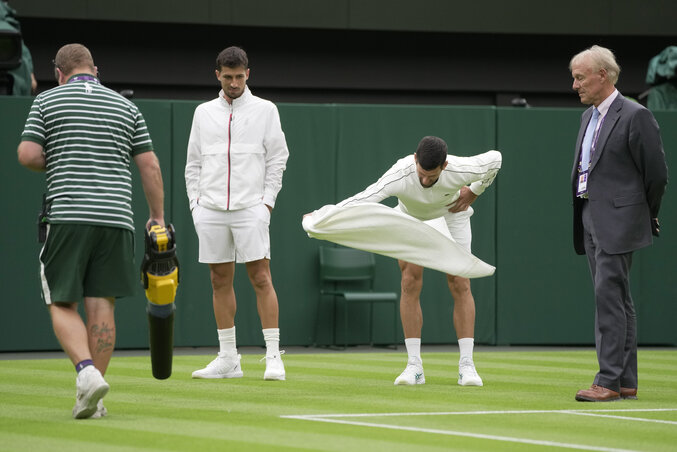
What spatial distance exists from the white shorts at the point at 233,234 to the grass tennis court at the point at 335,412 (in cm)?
96

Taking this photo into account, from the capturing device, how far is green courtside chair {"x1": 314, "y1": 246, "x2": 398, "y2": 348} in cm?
1239

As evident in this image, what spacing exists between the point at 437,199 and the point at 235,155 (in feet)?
5.46

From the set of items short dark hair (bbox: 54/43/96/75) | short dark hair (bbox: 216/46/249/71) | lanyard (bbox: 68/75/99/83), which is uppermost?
short dark hair (bbox: 216/46/249/71)

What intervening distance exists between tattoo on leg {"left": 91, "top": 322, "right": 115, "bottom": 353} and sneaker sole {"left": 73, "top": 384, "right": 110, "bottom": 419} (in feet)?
1.27

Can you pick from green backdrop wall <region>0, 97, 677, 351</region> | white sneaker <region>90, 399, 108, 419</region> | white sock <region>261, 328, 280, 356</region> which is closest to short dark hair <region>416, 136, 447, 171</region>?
white sock <region>261, 328, 280, 356</region>

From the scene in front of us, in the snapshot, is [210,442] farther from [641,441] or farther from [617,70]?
[617,70]

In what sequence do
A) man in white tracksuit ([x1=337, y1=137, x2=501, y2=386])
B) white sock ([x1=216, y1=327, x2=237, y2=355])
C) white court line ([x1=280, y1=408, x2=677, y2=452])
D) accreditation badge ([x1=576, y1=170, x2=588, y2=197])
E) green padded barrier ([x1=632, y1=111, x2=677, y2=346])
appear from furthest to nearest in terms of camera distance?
green padded barrier ([x1=632, y1=111, x2=677, y2=346]) → white sock ([x1=216, y1=327, x2=237, y2=355]) → man in white tracksuit ([x1=337, y1=137, x2=501, y2=386]) → accreditation badge ([x1=576, y1=170, x2=588, y2=197]) → white court line ([x1=280, y1=408, x2=677, y2=452])

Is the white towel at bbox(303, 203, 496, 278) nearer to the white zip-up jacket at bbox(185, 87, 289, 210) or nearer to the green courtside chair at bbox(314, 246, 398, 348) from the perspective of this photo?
the white zip-up jacket at bbox(185, 87, 289, 210)

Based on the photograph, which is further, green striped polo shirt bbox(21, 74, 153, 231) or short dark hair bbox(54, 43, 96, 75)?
short dark hair bbox(54, 43, 96, 75)

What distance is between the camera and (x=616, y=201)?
281 inches

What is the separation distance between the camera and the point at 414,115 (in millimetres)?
12695

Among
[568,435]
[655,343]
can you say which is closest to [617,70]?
[568,435]

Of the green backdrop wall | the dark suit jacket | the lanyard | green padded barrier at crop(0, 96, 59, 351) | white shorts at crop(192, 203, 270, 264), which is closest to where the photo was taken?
the lanyard

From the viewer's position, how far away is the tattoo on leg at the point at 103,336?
6.19m
